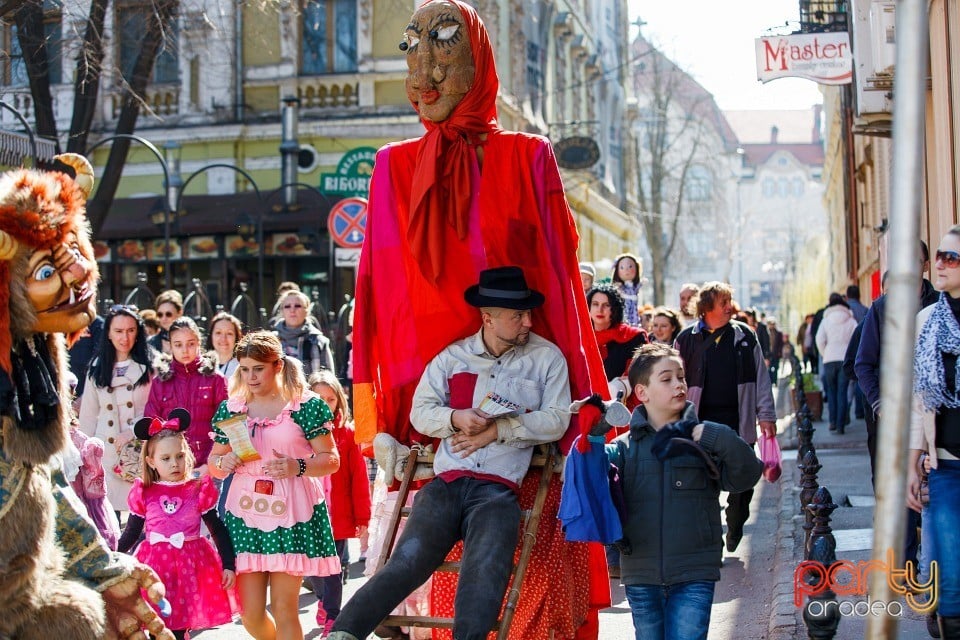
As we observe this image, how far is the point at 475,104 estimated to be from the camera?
6184 mm

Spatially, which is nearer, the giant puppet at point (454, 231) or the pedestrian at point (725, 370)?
the giant puppet at point (454, 231)

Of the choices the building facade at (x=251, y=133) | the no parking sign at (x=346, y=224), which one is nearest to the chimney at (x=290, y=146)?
the building facade at (x=251, y=133)

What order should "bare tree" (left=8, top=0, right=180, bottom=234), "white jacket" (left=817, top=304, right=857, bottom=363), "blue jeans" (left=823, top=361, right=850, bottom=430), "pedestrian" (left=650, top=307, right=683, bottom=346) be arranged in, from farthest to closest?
"blue jeans" (left=823, top=361, right=850, bottom=430) → "white jacket" (left=817, top=304, right=857, bottom=363) → "bare tree" (left=8, top=0, right=180, bottom=234) → "pedestrian" (left=650, top=307, right=683, bottom=346)

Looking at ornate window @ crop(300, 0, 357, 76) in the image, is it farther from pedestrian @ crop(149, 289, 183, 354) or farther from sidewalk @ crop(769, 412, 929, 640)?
pedestrian @ crop(149, 289, 183, 354)

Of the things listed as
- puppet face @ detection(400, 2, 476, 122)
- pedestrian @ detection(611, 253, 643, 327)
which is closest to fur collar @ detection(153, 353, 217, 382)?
puppet face @ detection(400, 2, 476, 122)

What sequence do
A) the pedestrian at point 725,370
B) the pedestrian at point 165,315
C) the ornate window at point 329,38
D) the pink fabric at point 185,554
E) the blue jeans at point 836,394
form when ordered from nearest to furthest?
the pink fabric at point 185,554 < the pedestrian at point 725,370 < the pedestrian at point 165,315 < the blue jeans at point 836,394 < the ornate window at point 329,38

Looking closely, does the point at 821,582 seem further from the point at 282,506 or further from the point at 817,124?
the point at 817,124

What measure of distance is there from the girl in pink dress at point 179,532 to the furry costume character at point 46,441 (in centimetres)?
183

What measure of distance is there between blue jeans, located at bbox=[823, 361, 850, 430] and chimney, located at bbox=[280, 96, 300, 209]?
10.7 m

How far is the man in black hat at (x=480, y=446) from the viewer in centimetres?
519

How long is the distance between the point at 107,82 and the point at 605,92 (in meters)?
23.0

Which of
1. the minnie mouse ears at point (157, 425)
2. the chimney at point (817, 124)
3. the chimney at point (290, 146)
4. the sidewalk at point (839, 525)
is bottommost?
the sidewalk at point (839, 525)

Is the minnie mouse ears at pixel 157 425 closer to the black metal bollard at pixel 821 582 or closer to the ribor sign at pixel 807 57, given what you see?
the black metal bollard at pixel 821 582

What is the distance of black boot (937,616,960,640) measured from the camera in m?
5.60
